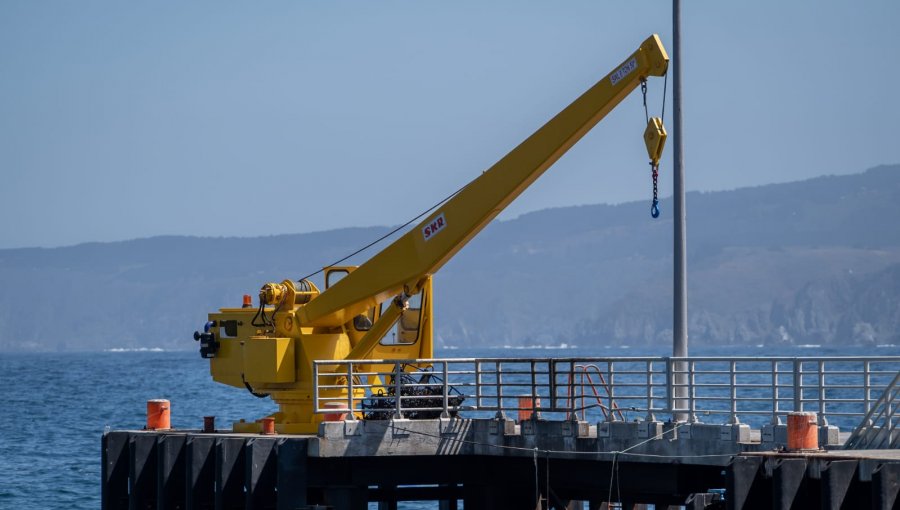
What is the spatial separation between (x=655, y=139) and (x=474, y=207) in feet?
12.2

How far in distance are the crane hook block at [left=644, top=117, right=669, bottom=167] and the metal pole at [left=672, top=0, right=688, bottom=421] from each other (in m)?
0.77

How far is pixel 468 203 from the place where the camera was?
1228 inches

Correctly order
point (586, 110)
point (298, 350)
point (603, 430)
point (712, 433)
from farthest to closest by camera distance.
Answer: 1. point (298, 350)
2. point (586, 110)
3. point (603, 430)
4. point (712, 433)

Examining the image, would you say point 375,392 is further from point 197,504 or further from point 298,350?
point 197,504

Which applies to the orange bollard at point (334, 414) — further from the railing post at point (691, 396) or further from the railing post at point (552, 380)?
the railing post at point (691, 396)

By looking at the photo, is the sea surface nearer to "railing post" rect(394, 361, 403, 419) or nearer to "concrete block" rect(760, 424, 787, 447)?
"railing post" rect(394, 361, 403, 419)

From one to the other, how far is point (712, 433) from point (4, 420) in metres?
68.0

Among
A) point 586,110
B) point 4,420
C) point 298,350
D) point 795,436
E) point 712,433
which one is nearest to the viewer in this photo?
point 795,436

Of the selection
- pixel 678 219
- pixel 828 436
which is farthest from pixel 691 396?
pixel 678 219

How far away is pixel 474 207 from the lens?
3108 centimetres

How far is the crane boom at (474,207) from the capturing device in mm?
29594

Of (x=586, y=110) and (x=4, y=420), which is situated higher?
(x=586, y=110)

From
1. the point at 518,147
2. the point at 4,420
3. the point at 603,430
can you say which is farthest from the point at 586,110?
the point at 4,420

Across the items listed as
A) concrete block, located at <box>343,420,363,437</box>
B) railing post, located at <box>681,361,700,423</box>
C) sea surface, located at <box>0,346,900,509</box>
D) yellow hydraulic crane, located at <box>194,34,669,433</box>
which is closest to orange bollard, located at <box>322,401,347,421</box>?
yellow hydraulic crane, located at <box>194,34,669,433</box>
